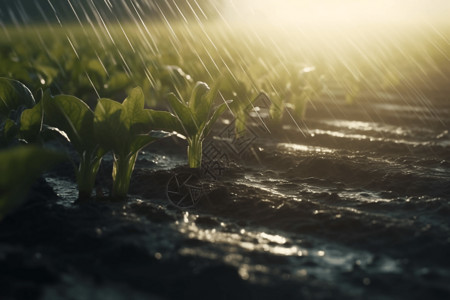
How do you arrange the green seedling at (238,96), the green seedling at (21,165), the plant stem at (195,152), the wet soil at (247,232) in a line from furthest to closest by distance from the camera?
the green seedling at (238,96), the plant stem at (195,152), the wet soil at (247,232), the green seedling at (21,165)

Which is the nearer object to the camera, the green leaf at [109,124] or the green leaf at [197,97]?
the green leaf at [109,124]

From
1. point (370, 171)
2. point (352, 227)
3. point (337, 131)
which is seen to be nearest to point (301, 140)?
point (337, 131)

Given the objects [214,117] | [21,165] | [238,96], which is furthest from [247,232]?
[238,96]

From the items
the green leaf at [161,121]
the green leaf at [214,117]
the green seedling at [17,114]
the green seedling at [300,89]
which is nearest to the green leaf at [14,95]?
the green seedling at [17,114]

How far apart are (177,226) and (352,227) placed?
742 mm

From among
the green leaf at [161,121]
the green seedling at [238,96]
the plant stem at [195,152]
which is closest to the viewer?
the green leaf at [161,121]

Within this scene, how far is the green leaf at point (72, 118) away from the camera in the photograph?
2098mm

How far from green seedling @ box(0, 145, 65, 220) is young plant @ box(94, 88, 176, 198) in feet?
2.40

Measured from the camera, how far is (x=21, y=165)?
4.37ft

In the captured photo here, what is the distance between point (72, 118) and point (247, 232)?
90 centimetres

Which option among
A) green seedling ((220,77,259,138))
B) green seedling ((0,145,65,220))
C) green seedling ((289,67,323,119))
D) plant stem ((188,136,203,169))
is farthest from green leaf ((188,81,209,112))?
green seedling ((289,67,323,119))

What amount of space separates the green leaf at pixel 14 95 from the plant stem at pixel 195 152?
0.86m

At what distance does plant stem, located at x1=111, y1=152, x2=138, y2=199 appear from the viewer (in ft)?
7.53

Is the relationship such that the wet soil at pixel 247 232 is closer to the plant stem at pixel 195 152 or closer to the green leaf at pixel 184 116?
the plant stem at pixel 195 152
